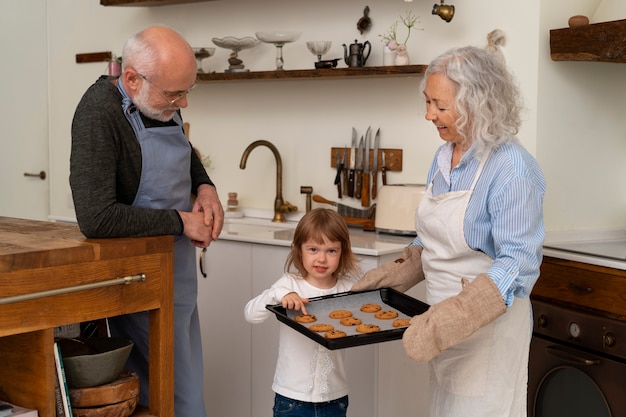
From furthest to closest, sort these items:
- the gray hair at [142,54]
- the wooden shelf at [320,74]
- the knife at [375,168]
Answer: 1. the knife at [375,168]
2. the wooden shelf at [320,74]
3. the gray hair at [142,54]

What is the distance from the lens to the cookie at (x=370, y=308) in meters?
2.40

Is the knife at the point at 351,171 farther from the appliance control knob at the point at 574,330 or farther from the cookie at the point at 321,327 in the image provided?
the cookie at the point at 321,327

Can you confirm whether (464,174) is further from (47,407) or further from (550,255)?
(47,407)

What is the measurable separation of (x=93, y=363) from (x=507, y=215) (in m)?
1.03

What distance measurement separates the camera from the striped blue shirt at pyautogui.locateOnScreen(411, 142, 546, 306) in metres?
2.02

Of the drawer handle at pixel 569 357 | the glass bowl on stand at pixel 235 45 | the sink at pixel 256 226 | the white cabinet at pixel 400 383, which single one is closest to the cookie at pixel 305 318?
the white cabinet at pixel 400 383

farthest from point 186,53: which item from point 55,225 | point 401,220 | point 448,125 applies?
point 401,220

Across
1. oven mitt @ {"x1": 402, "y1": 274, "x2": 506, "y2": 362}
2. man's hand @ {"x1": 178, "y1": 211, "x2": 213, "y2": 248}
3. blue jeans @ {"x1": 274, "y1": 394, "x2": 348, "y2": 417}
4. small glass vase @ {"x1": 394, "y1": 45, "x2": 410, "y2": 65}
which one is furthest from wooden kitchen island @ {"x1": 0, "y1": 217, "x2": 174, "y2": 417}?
small glass vase @ {"x1": 394, "y1": 45, "x2": 410, "y2": 65}

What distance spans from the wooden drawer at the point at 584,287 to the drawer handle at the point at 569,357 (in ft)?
0.52

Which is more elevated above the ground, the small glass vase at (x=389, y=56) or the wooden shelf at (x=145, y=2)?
the wooden shelf at (x=145, y=2)

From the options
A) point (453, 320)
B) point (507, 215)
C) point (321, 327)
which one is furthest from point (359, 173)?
point (453, 320)

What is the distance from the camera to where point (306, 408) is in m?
2.43

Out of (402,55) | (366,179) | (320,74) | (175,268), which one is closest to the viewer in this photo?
(175,268)

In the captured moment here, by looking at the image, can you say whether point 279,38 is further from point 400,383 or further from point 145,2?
point 400,383
